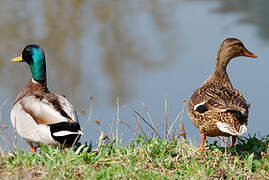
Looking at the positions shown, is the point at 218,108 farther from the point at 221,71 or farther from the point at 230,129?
the point at 221,71

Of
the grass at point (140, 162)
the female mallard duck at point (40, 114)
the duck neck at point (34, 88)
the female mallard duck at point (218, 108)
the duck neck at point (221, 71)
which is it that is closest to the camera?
the grass at point (140, 162)

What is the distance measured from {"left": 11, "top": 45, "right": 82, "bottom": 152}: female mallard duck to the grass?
0.60ft

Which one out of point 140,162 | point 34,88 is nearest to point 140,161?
point 140,162

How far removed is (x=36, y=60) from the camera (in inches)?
258

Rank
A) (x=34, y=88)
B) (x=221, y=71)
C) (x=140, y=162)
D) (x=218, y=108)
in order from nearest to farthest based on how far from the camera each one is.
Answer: (x=140, y=162) → (x=218, y=108) → (x=34, y=88) → (x=221, y=71)

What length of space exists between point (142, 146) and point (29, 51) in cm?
191

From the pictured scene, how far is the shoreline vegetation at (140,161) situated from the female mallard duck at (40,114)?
0.16 meters

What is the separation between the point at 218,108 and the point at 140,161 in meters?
1.02

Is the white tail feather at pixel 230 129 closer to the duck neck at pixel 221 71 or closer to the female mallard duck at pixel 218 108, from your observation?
the female mallard duck at pixel 218 108

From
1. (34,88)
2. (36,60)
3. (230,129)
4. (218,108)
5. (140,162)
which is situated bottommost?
(140,162)

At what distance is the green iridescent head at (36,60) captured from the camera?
6558 millimetres

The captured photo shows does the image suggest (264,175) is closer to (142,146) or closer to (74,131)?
(142,146)

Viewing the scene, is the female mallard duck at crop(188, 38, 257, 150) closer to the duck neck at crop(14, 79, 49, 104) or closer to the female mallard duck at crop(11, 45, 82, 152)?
the female mallard duck at crop(11, 45, 82, 152)

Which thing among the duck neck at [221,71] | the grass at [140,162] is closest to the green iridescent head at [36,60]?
the grass at [140,162]
